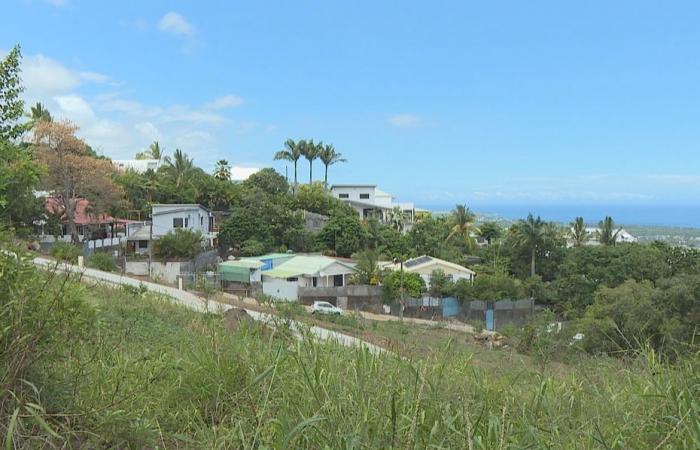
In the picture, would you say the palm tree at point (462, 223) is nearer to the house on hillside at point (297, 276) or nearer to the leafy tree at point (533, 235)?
the leafy tree at point (533, 235)

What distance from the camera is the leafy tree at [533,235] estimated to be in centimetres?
3309

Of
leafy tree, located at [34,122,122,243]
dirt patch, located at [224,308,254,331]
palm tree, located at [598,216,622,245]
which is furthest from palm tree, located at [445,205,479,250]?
dirt patch, located at [224,308,254,331]

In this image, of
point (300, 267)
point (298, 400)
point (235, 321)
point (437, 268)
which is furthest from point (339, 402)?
point (437, 268)

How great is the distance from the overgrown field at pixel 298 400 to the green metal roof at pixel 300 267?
21.9 meters

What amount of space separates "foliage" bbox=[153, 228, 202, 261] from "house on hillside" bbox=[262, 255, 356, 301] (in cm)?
460

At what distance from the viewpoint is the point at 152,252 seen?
27875mm

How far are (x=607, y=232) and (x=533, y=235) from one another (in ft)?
27.7

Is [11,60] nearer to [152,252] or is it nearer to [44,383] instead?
[44,383]

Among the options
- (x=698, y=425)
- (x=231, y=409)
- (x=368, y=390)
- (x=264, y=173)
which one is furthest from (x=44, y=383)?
(x=264, y=173)

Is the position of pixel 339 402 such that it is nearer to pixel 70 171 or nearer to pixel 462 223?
pixel 70 171

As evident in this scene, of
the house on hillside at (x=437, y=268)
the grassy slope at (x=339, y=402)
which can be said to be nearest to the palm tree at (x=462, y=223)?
the house on hillside at (x=437, y=268)

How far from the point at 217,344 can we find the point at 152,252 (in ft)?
86.0

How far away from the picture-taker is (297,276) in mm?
25875

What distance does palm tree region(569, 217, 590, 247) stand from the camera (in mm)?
40594
